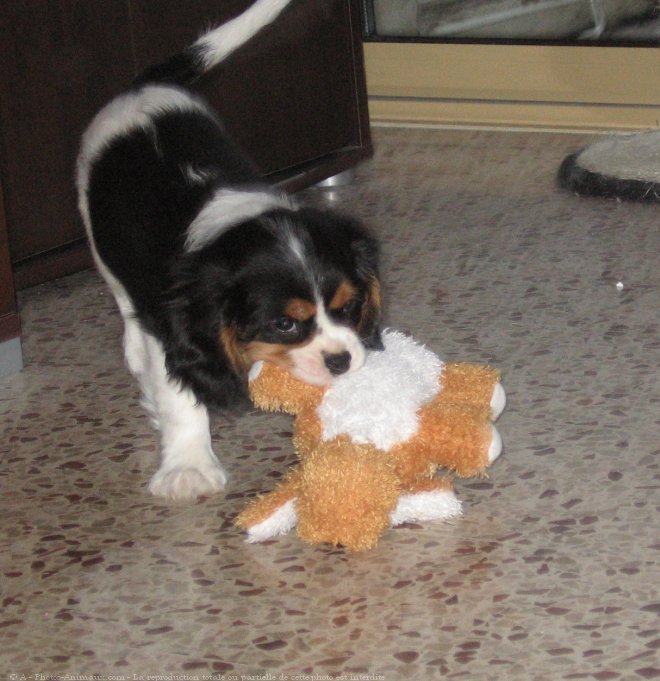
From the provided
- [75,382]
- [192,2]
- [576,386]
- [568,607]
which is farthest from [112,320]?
[568,607]

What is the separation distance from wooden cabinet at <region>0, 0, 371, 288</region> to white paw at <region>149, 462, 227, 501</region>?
103 centimetres

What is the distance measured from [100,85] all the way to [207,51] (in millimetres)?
409

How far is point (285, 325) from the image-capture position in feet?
6.12

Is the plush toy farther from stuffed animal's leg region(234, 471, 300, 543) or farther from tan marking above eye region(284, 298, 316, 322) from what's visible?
tan marking above eye region(284, 298, 316, 322)

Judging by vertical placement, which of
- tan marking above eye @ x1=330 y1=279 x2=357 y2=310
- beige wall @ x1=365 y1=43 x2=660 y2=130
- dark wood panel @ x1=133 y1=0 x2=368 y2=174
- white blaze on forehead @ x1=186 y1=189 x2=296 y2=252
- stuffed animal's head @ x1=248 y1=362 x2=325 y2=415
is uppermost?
white blaze on forehead @ x1=186 y1=189 x2=296 y2=252

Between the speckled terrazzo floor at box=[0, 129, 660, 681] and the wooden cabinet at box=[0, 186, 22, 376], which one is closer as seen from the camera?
the speckled terrazzo floor at box=[0, 129, 660, 681]

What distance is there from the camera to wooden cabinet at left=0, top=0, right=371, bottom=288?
2881 mm

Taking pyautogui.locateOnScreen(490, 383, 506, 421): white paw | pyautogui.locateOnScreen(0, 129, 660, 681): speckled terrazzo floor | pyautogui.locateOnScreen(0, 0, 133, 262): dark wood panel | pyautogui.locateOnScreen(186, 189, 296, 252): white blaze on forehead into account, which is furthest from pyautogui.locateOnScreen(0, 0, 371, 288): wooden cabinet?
pyautogui.locateOnScreen(490, 383, 506, 421): white paw

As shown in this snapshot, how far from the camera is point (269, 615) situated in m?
1.69

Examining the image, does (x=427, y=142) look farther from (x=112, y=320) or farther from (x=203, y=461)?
(x=203, y=461)

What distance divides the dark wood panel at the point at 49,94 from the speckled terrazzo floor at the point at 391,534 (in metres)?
0.22

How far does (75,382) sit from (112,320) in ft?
1.24

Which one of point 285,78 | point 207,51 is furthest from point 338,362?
point 285,78

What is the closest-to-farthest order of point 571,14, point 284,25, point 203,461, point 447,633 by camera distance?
point 447,633 < point 203,461 < point 284,25 < point 571,14
